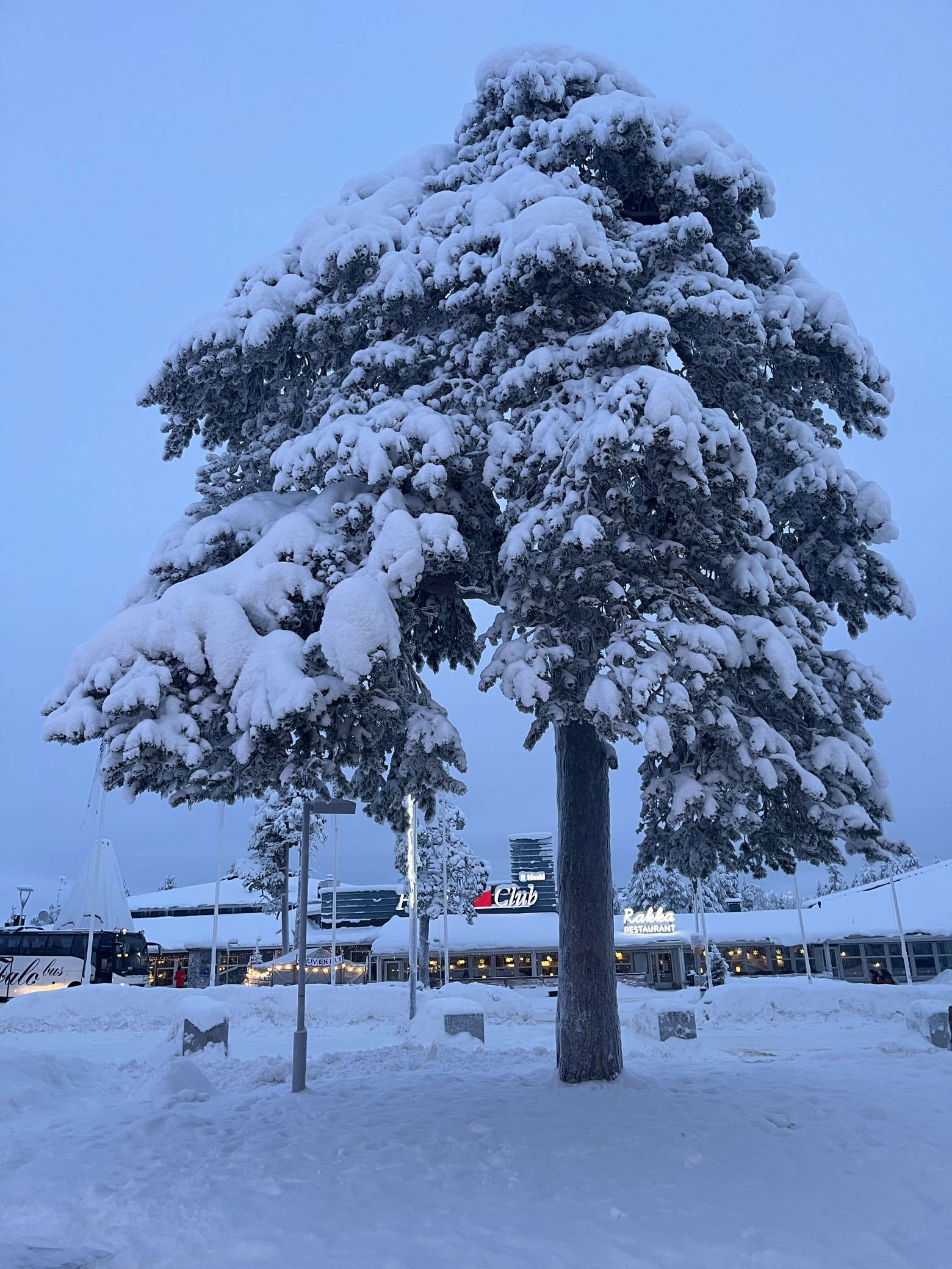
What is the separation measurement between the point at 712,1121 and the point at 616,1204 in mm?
2391

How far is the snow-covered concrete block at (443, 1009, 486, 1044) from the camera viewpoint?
15.6 metres

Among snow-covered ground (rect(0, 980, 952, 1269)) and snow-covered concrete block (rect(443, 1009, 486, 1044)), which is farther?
snow-covered concrete block (rect(443, 1009, 486, 1044))

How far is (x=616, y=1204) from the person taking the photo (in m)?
6.23

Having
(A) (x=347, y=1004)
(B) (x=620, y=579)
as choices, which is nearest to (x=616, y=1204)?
(B) (x=620, y=579)

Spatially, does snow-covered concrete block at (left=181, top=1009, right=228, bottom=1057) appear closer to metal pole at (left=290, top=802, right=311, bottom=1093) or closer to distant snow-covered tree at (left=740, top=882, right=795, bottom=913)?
metal pole at (left=290, top=802, right=311, bottom=1093)

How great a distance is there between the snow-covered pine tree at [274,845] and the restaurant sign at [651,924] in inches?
671

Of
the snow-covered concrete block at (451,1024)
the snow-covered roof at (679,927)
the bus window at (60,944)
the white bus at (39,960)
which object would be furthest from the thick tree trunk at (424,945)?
the snow-covered concrete block at (451,1024)

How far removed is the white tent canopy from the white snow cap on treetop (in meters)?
37.1

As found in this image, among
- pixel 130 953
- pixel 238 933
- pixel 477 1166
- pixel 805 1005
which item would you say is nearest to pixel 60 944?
pixel 130 953

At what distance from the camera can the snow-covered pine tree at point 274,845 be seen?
115ft

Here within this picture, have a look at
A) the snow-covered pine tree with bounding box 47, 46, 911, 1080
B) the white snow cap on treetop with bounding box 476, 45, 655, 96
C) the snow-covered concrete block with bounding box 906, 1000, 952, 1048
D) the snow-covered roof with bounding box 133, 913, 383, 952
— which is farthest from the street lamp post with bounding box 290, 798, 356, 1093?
the snow-covered roof with bounding box 133, 913, 383, 952

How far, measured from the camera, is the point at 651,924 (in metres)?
42.7

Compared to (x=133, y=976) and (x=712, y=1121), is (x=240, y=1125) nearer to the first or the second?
(x=712, y=1121)

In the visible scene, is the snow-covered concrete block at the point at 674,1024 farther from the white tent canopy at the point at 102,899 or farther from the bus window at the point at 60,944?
the white tent canopy at the point at 102,899
